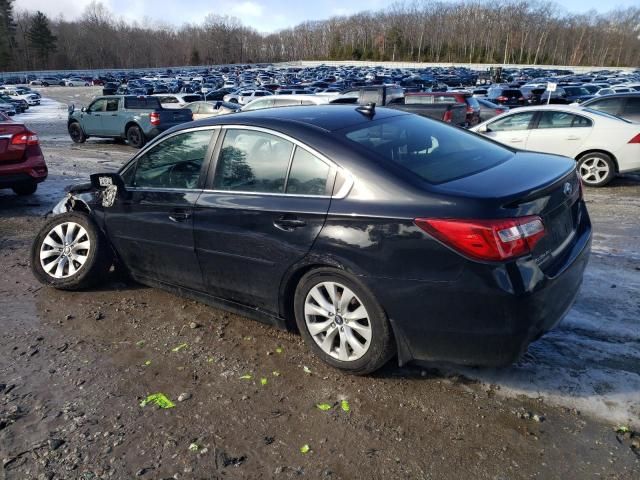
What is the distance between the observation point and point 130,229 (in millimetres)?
4219

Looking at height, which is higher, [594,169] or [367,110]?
[367,110]

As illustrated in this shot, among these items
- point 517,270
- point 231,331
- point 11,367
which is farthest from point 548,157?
point 11,367

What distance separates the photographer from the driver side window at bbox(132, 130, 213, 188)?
3.81 metres

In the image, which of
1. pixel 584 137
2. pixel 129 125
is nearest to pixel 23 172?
pixel 129 125

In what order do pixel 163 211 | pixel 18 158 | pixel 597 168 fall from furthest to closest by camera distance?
pixel 597 168, pixel 18 158, pixel 163 211

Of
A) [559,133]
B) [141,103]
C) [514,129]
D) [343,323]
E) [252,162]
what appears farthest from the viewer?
[141,103]

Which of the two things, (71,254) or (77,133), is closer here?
(71,254)

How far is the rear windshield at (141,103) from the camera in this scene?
1652 cm

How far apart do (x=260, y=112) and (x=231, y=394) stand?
2.04 metres

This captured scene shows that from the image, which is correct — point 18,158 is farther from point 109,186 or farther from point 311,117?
point 311,117

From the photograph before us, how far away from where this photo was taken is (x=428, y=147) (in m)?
3.40

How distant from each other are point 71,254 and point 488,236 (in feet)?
12.4

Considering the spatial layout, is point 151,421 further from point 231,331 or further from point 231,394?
point 231,331

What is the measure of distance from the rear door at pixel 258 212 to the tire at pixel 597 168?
7423 mm
